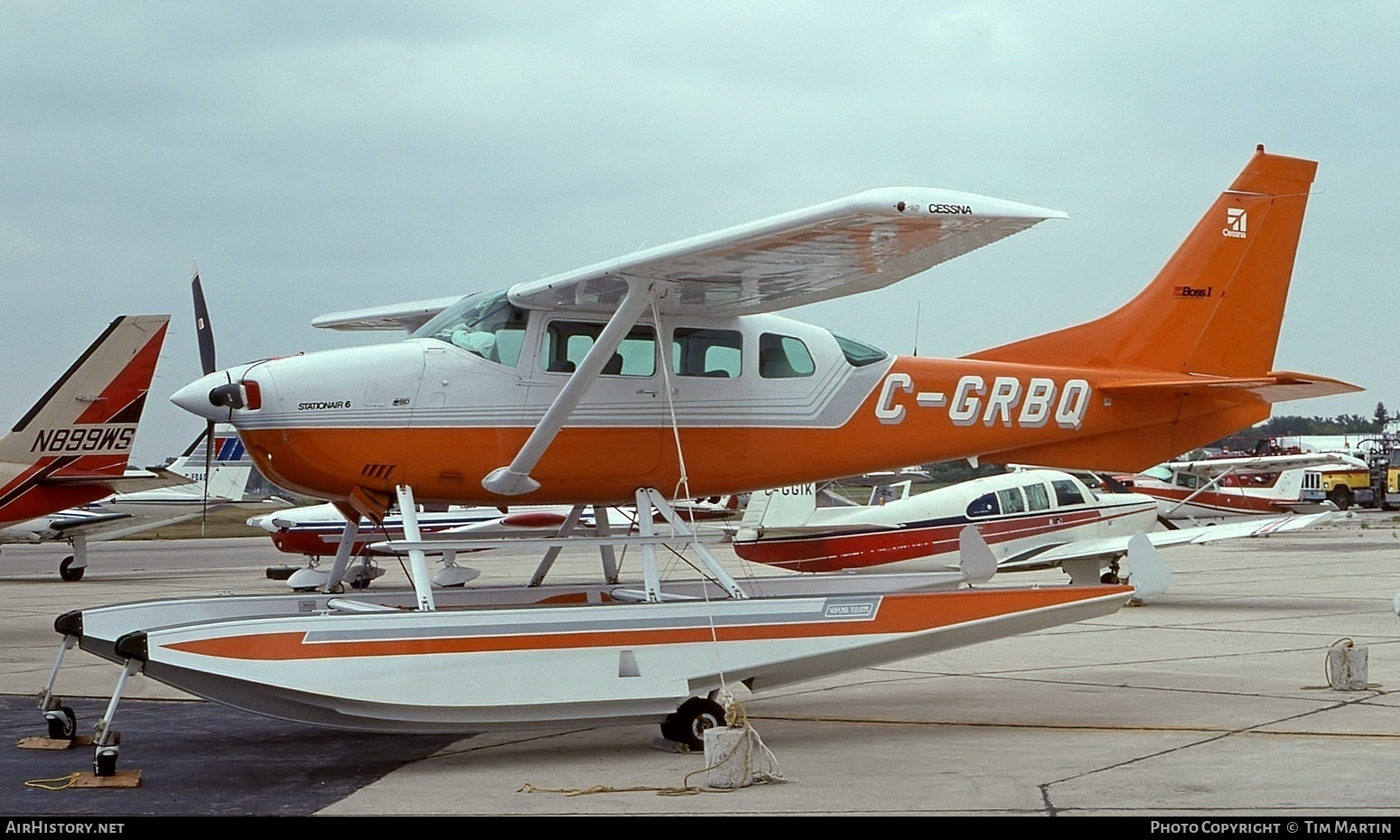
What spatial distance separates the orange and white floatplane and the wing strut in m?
0.02

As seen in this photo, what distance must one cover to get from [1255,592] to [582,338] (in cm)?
1437

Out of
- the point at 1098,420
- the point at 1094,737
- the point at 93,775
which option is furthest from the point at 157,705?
the point at 1098,420

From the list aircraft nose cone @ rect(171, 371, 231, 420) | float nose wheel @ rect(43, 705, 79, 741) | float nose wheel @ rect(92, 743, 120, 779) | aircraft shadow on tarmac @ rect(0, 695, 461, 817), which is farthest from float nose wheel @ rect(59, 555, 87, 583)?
float nose wheel @ rect(92, 743, 120, 779)

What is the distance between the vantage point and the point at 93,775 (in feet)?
22.9

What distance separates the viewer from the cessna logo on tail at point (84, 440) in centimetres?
1480

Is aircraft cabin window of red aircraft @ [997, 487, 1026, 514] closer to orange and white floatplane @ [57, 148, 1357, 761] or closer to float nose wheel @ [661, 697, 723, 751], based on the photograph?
orange and white floatplane @ [57, 148, 1357, 761]

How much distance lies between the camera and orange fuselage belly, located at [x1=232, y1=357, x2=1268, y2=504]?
8.49m

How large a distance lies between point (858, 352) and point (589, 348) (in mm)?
2095

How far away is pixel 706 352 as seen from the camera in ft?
30.4

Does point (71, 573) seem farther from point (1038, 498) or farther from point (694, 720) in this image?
point (694, 720)

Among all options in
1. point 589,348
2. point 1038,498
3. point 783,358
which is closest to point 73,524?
point 1038,498

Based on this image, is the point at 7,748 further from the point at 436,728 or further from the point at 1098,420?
the point at 1098,420

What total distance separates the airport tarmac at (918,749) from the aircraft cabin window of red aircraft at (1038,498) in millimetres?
5159

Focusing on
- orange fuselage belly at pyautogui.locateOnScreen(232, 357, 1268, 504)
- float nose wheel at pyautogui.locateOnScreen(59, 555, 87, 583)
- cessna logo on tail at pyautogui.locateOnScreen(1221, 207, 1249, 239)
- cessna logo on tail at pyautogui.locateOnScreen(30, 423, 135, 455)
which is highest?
cessna logo on tail at pyautogui.locateOnScreen(1221, 207, 1249, 239)
